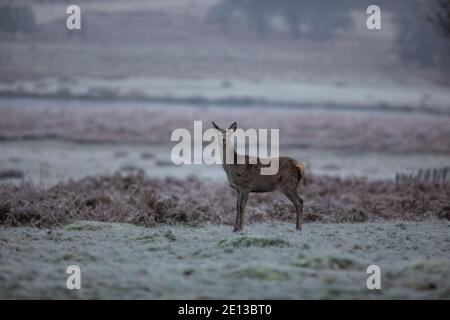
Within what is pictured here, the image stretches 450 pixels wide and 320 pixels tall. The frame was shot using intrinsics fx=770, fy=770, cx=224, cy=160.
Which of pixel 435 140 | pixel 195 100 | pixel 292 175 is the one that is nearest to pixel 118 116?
pixel 195 100

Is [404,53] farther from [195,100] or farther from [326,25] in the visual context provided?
[195,100]

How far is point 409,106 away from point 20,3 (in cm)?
4648

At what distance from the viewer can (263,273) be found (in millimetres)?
10672

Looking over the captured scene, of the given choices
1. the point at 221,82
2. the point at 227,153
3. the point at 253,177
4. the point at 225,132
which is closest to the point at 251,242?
the point at 253,177

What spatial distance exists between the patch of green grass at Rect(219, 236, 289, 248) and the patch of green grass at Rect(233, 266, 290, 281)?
1.93m

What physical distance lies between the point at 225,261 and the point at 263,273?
1151mm

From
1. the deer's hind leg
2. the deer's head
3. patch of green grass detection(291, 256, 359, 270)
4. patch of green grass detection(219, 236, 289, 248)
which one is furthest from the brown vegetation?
patch of green grass detection(291, 256, 359, 270)

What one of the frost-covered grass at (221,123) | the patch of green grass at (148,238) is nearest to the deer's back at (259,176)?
the patch of green grass at (148,238)

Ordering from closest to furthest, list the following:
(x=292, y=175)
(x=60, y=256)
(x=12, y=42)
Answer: (x=60, y=256) < (x=292, y=175) < (x=12, y=42)

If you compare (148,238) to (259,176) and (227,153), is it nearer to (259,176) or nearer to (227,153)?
(227,153)

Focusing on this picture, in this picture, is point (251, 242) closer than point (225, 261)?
No

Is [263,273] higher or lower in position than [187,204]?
higher

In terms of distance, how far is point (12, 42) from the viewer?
8088cm
